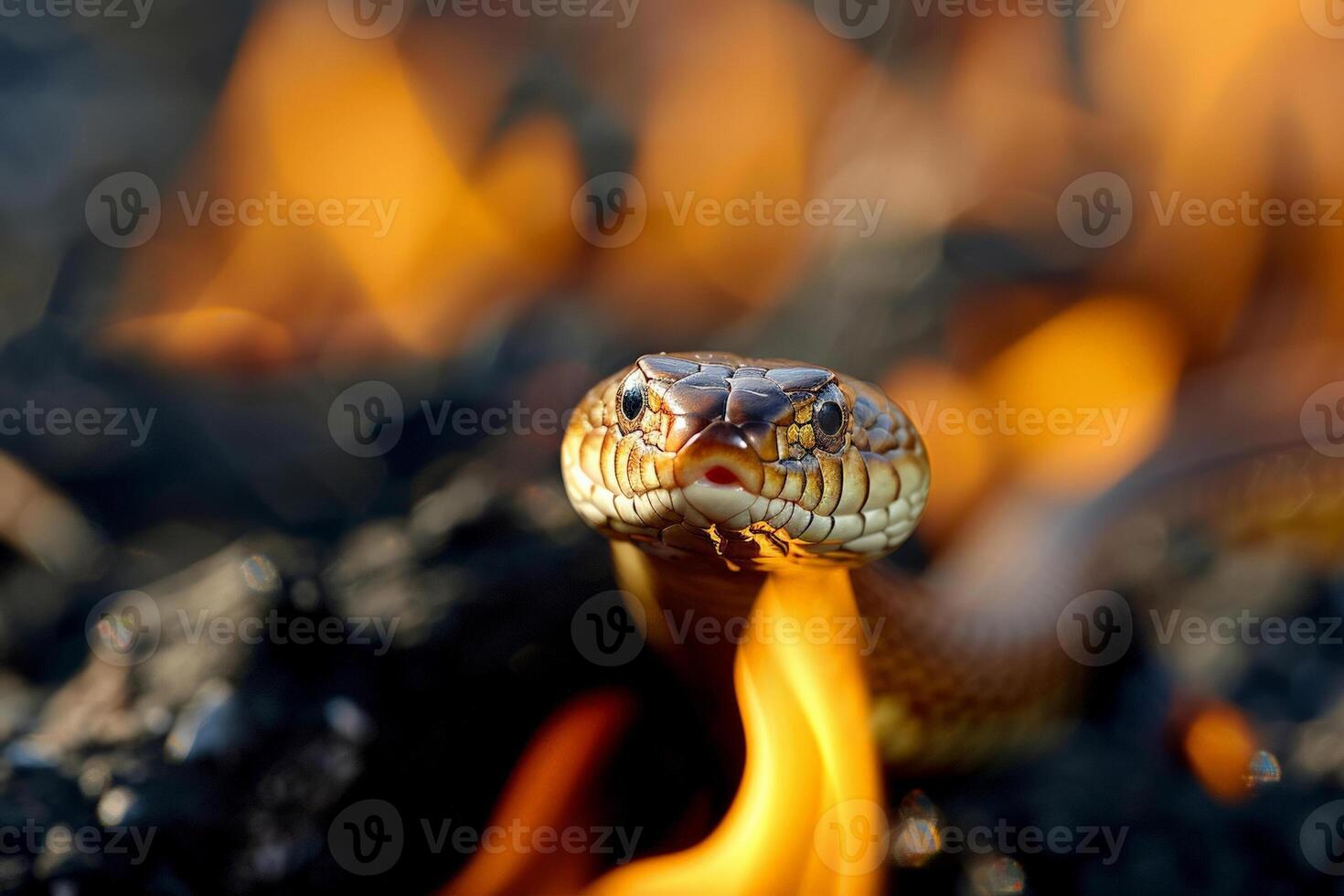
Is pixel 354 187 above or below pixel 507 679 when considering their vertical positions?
above

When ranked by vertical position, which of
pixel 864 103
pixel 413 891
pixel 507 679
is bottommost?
pixel 413 891

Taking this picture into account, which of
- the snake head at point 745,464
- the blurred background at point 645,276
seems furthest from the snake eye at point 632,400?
the blurred background at point 645,276

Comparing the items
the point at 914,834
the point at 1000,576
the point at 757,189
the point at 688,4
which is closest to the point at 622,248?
the point at 757,189

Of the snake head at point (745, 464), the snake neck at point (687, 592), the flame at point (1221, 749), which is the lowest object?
the flame at point (1221, 749)

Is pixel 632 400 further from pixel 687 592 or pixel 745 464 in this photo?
pixel 687 592

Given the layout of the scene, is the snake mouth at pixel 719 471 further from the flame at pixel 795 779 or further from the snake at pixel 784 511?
the flame at pixel 795 779

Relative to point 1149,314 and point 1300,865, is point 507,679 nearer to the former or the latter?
point 1300,865

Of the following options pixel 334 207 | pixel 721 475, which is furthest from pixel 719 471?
pixel 334 207
